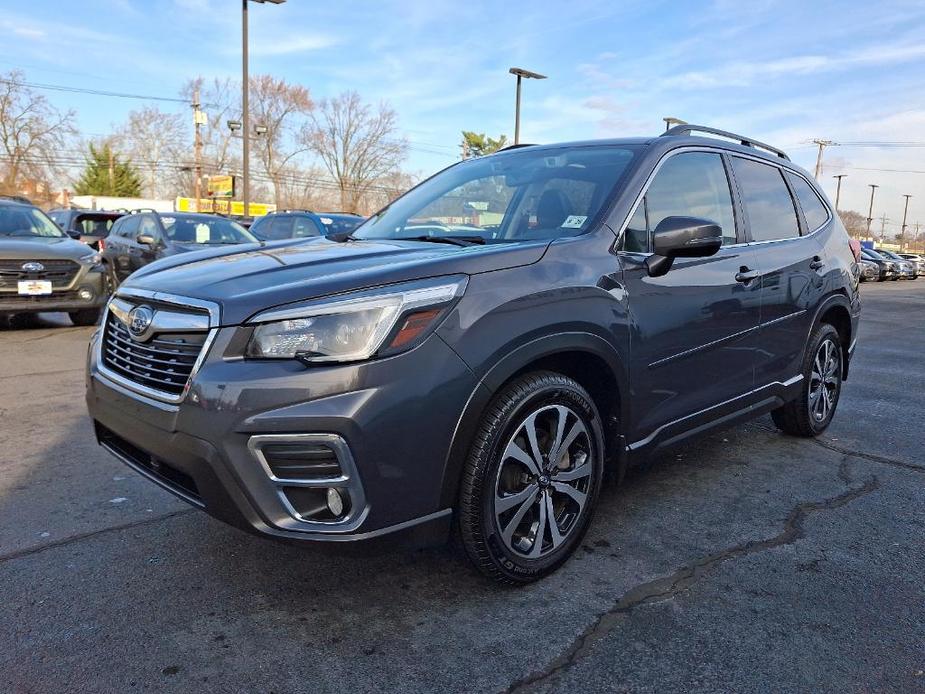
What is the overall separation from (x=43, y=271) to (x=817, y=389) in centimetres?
828

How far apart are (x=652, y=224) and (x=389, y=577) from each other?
1.90 metres

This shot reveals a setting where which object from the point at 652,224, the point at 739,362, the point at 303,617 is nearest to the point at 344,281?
the point at 303,617

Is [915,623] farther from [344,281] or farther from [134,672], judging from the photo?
[134,672]

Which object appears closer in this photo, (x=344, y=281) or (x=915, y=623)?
(x=344, y=281)

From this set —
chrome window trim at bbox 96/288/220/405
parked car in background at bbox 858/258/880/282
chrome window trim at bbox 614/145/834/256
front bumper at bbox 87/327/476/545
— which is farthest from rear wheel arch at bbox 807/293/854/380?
parked car in background at bbox 858/258/880/282

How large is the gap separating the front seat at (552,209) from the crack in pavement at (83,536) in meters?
2.14

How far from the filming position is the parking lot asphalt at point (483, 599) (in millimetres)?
2197

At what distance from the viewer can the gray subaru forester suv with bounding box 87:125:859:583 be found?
217 centimetres

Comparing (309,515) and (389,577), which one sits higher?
(309,515)

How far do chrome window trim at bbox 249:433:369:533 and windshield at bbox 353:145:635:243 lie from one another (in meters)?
1.28

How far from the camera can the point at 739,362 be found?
367 centimetres

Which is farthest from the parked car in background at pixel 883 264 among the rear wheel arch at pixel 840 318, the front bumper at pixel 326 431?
the front bumper at pixel 326 431

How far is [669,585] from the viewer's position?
275 cm

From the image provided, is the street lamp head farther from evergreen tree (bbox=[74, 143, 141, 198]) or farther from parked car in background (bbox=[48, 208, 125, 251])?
evergreen tree (bbox=[74, 143, 141, 198])
